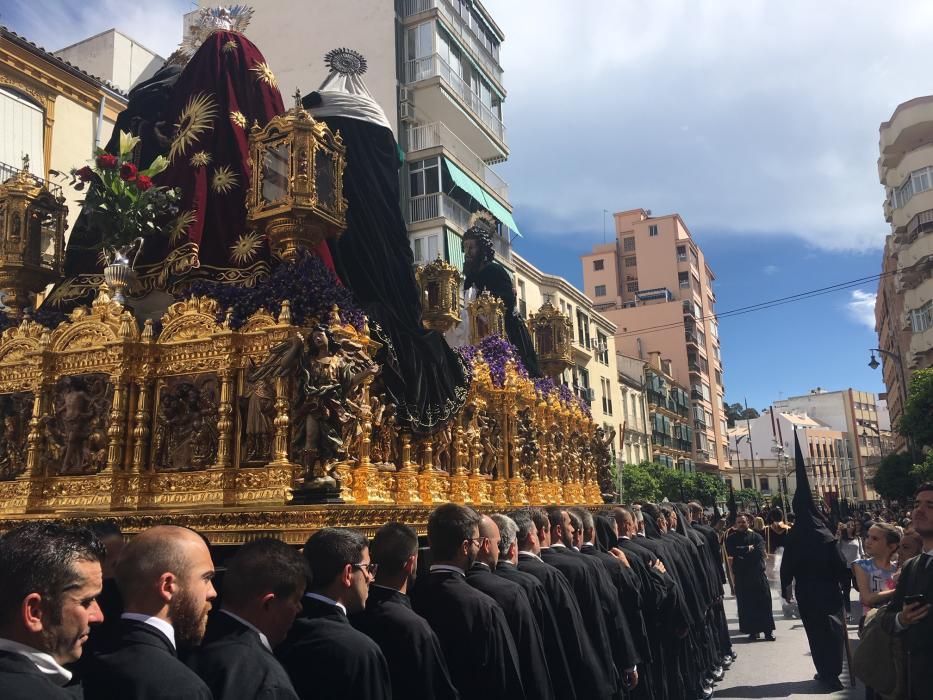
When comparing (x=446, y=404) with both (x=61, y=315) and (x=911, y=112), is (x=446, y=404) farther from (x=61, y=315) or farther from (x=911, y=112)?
(x=911, y=112)

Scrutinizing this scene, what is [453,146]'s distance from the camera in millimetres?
28172

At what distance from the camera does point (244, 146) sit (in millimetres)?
10773

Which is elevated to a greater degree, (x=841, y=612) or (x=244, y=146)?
(x=244, y=146)

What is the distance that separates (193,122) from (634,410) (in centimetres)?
4345

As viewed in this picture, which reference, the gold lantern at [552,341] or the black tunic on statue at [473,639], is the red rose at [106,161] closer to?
the black tunic on statue at [473,639]

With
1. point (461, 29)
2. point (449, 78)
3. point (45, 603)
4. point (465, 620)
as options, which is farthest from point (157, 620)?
point (461, 29)

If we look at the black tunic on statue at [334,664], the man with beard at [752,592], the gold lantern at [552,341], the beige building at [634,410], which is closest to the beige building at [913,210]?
the beige building at [634,410]

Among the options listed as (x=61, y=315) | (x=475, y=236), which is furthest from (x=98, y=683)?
(x=475, y=236)

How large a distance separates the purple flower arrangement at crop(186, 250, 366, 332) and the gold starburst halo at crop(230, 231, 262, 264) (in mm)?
855

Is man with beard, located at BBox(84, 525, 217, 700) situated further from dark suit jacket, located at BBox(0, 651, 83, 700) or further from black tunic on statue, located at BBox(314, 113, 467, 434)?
black tunic on statue, located at BBox(314, 113, 467, 434)

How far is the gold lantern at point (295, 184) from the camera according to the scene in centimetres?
886

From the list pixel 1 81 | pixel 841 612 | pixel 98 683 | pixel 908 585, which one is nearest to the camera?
pixel 98 683

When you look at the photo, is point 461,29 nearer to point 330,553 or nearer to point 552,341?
point 552,341

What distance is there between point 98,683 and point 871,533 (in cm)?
674
